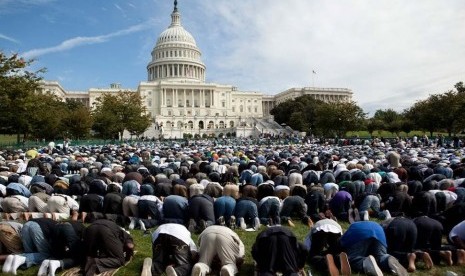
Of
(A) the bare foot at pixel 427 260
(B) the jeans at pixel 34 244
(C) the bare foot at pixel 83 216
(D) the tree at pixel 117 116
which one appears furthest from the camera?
(D) the tree at pixel 117 116

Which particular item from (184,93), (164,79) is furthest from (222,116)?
(164,79)

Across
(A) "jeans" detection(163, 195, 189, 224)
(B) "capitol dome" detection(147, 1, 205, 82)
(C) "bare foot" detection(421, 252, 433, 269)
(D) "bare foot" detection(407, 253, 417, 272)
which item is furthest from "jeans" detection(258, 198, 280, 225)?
(B) "capitol dome" detection(147, 1, 205, 82)

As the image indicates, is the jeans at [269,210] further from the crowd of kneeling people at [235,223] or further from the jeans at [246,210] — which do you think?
the jeans at [246,210]

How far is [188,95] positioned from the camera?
124312mm

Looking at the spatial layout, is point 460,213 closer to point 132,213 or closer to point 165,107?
point 132,213

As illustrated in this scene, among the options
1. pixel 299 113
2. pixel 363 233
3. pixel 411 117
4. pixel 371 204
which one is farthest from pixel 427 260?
pixel 299 113

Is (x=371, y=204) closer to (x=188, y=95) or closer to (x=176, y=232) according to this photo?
(x=176, y=232)

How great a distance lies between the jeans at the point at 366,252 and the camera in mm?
7926

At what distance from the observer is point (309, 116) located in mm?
92625

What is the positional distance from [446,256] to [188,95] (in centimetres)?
11844

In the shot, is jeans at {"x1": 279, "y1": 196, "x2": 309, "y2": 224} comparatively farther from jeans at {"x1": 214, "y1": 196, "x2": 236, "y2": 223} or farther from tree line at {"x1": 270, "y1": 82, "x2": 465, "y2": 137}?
tree line at {"x1": 270, "y1": 82, "x2": 465, "y2": 137}

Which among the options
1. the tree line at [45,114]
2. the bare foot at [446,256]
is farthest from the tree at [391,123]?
the bare foot at [446,256]

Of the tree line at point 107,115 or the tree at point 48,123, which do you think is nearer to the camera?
the tree line at point 107,115

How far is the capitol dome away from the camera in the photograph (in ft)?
433
